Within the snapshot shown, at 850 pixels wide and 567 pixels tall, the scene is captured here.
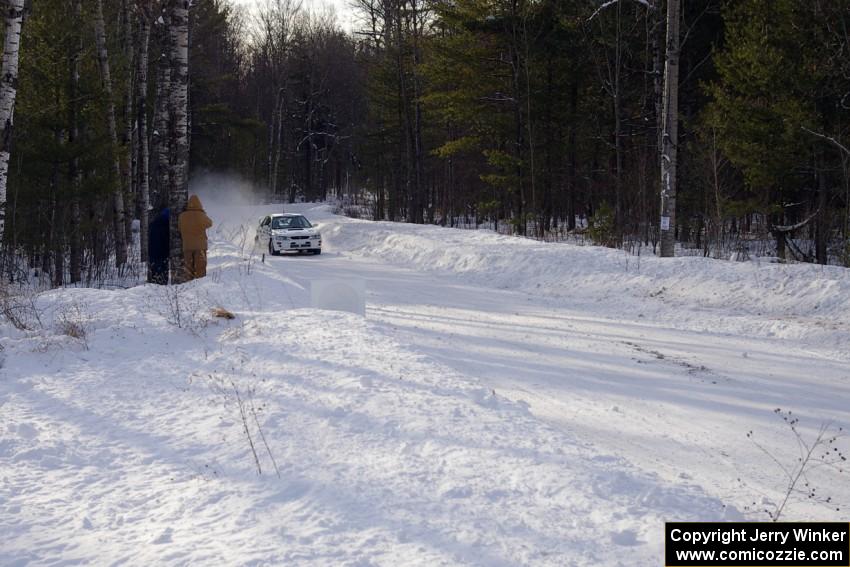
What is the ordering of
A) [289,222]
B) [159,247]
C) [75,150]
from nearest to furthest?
[159,247], [75,150], [289,222]

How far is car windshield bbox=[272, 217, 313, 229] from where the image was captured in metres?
24.9

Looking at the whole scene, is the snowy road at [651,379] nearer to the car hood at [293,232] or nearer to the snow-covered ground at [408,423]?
the snow-covered ground at [408,423]

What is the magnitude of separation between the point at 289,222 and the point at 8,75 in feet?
43.8

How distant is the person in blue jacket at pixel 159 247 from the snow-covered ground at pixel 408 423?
8.13 feet

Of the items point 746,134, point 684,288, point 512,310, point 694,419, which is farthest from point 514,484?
point 746,134

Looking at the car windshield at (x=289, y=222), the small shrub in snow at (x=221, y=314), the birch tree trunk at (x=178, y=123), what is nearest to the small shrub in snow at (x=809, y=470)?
the small shrub in snow at (x=221, y=314)

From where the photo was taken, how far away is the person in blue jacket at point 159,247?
14297 millimetres

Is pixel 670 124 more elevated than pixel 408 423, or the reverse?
pixel 670 124

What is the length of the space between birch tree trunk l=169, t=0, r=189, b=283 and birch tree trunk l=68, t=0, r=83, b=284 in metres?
6.72

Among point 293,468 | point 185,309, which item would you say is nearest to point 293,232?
point 185,309

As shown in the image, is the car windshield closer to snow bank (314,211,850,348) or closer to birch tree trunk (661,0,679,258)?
snow bank (314,211,850,348)

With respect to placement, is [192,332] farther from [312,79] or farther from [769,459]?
[312,79]

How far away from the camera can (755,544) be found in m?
Answer: 3.71

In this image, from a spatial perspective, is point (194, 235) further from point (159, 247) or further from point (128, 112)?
point (128, 112)
